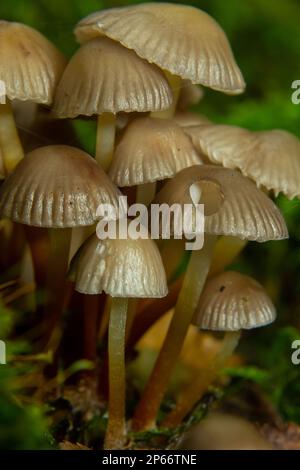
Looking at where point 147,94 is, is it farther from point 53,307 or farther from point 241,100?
point 241,100

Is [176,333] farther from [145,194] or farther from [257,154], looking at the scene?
[257,154]

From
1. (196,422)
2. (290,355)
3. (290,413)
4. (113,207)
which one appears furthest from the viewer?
(290,355)

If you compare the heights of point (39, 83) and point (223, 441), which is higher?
point (39, 83)

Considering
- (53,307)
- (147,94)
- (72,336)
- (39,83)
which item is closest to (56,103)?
(39,83)

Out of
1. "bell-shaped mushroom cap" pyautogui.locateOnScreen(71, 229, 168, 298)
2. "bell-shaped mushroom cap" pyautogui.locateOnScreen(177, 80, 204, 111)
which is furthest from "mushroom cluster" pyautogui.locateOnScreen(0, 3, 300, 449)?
"bell-shaped mushroom cap" pyautogui.locateOnScreen(177, 80, 204, 111)

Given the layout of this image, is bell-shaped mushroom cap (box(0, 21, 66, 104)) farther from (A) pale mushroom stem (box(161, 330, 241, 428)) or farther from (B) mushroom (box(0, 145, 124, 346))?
(A) pale mushroom stem (box(161, 330, 241, 428))

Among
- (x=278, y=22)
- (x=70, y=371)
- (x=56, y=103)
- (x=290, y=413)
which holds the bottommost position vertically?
(x=290, y=413)
